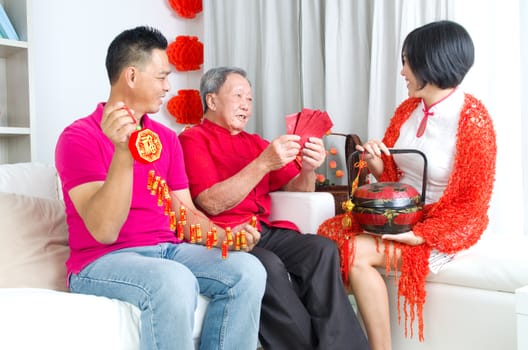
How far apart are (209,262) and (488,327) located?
2.87ft

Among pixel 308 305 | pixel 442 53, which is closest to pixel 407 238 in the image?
pixel 308 305

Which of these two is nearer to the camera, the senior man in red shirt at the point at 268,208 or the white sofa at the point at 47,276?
the white sofa at the point at 47,276

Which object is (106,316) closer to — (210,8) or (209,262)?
(209,262)

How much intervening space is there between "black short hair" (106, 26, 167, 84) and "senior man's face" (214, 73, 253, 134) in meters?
0.52

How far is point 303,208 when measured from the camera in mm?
2158

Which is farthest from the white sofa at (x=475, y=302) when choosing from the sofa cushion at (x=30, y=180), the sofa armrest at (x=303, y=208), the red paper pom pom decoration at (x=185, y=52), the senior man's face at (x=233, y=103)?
the red paper pom pom decoration at (x=185, y=52)

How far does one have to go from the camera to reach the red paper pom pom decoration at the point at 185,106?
3.71 meters

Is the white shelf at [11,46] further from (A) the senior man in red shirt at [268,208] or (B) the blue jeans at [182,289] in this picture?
(B) the blue jeans at [182,289]

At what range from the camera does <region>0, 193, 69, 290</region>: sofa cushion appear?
1.69m

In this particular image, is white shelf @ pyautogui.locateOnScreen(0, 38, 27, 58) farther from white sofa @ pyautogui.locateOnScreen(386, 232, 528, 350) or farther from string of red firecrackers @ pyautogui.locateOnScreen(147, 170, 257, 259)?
white sofa @ pyautogui.locateOnScreen(386, 232, 528, 350)

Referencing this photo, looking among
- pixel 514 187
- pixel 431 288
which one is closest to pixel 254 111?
pixel 514 187

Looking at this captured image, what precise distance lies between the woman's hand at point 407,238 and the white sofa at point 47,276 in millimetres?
352

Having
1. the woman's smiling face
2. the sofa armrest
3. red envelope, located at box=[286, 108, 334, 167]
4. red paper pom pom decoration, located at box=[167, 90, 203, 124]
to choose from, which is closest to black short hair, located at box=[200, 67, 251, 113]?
red envelope, located at box=[286, 108, 334, 167]

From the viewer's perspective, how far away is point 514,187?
2418 mm
